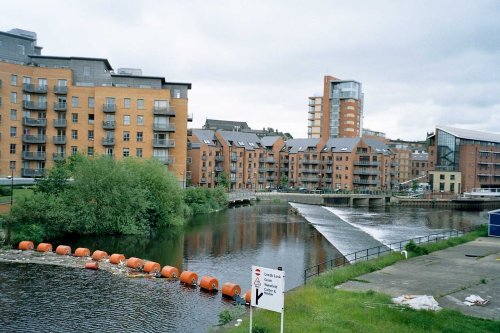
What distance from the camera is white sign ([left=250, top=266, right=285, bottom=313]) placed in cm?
1548

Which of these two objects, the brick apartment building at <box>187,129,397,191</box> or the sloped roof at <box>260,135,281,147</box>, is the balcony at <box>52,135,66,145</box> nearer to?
the brick apartment building at <box>187,129,397,191</box>

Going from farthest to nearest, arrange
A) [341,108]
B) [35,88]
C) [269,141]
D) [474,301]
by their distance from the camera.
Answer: [341,108], [269,141], [35,88], [474,301]

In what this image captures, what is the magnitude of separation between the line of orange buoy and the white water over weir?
12572 mm

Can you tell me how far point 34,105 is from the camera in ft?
230

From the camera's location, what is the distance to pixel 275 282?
51.3 feet

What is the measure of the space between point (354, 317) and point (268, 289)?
215 inches

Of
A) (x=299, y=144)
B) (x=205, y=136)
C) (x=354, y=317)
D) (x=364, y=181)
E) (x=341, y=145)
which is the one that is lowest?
(x=354, y=317)

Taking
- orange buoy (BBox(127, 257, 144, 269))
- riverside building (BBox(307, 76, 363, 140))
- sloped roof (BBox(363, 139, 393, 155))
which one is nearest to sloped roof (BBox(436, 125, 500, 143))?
sloped roof (BBox(363, 139, 393, 155))

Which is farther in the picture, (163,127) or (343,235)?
(163,127)

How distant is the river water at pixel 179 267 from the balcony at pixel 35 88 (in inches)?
1171

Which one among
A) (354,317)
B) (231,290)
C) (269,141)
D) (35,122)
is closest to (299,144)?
(269,141)

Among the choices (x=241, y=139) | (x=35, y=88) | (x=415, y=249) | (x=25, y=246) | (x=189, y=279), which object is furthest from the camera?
(x=241, y=139)

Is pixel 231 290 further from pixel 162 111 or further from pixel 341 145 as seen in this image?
pixel 341 145

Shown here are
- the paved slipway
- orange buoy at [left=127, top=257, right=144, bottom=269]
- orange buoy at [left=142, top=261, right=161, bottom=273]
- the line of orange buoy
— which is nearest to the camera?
the paved slipway
